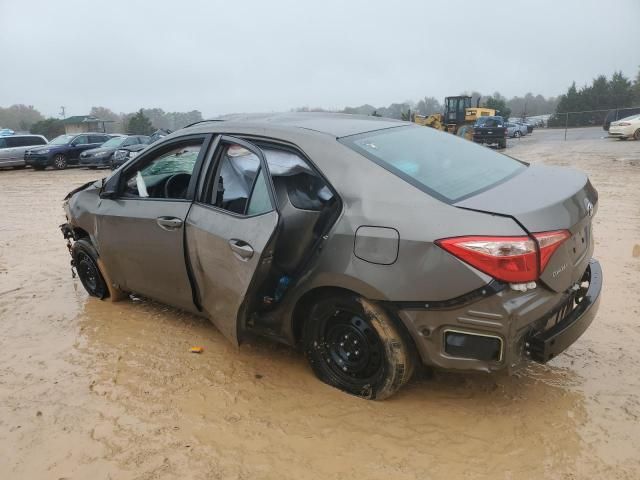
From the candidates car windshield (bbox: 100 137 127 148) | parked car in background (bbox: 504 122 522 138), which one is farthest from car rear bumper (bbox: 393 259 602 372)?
parked car in background (bbox: 504 122 522 138)

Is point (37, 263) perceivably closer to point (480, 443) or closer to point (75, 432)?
point (75, 432)

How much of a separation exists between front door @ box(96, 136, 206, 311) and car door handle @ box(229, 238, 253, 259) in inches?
24.8

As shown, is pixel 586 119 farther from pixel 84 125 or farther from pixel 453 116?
pixel 84 125

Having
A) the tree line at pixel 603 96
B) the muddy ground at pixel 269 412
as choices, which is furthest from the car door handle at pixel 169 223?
the tree line at pixel 603 96

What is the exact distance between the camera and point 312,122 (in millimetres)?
3412

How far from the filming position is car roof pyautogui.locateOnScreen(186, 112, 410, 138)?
326 centimetres

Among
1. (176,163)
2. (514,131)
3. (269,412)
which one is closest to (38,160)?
(176,163)

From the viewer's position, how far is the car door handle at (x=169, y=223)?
11.7ft

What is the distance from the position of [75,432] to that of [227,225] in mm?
1478

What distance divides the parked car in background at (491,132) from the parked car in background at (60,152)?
18793 mm

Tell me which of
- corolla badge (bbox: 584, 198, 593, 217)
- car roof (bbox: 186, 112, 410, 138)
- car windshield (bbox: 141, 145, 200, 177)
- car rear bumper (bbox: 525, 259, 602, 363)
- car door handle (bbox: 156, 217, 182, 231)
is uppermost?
car roof (bbox: 186, 112, 410, 138)

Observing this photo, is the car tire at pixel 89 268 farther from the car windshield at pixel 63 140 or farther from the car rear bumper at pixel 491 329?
the car windshield at pixel 63 140

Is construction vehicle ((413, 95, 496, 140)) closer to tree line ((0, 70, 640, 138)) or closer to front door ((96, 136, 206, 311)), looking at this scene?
tree line ((0, 70, 640, 138))

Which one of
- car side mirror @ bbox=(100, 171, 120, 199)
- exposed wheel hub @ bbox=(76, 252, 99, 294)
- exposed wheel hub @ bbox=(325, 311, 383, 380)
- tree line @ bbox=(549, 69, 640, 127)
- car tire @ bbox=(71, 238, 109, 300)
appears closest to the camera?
exposed wheel hub @ bbox=(325, 311, 383, 380)
